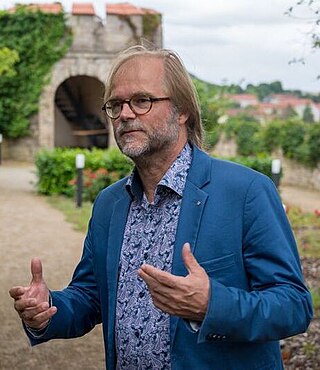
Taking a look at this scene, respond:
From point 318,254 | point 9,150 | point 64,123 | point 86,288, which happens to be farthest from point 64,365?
point 64,123

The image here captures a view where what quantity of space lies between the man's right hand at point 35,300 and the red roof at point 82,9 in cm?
2103

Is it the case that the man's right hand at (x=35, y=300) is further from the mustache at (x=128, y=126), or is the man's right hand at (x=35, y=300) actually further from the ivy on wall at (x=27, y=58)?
the ivy on wall at (x=27, y=58)

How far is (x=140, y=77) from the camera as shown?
6.91ft

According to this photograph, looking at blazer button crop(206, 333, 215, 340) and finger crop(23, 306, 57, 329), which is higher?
blazer button crop(206, 333, 215, 340)

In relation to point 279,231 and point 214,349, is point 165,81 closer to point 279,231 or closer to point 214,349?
point 279,231

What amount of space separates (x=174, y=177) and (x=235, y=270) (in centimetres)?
31

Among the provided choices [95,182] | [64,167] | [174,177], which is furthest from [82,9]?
[174,177]

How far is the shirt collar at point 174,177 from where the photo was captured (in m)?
2.10

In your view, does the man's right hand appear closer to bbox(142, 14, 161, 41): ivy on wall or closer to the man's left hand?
the man's left hand

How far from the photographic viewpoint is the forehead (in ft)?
6.86

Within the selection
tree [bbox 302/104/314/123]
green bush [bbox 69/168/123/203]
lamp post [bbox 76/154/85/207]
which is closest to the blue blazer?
lamp post [bbox 76/154/85/207]

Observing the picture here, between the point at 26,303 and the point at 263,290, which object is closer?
the point at 263,290

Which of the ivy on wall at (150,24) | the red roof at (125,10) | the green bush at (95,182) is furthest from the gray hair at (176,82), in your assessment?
the ivy on wall at (150,24)

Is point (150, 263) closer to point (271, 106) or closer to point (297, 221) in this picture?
point (297, 221)
